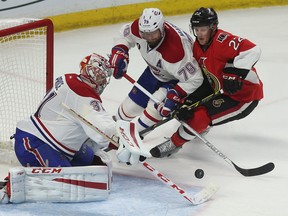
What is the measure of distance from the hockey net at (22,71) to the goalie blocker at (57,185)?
51cm

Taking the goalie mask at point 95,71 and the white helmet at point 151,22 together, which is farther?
the white helmet at point 151,22

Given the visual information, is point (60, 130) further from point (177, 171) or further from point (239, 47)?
point (239, 47)

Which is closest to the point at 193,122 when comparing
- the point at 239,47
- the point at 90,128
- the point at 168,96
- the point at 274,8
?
the point at 168,96

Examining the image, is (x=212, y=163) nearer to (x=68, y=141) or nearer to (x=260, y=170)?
(x=260, y=170)

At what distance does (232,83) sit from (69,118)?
803mm

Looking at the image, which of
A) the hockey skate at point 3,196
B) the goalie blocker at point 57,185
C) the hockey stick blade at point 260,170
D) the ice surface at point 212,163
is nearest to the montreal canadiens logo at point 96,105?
the goalie blocker at point 57,185

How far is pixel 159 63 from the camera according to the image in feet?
13.3

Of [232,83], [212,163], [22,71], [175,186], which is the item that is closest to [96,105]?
[175,186]

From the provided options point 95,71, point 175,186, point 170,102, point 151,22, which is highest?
point 151,22

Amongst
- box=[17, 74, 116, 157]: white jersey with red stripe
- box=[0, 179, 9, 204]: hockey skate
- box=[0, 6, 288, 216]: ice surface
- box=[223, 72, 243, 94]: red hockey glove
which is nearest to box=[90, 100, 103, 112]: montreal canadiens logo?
box=[17, 74, 116, 157]: white jersey with red stripe

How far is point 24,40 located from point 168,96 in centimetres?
101

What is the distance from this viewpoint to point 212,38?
3953 mm

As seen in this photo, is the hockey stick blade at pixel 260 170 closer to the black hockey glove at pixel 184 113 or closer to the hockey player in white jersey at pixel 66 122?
the black hockey glove at pixel 184 113

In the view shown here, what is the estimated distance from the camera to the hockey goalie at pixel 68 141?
347 centimetres
